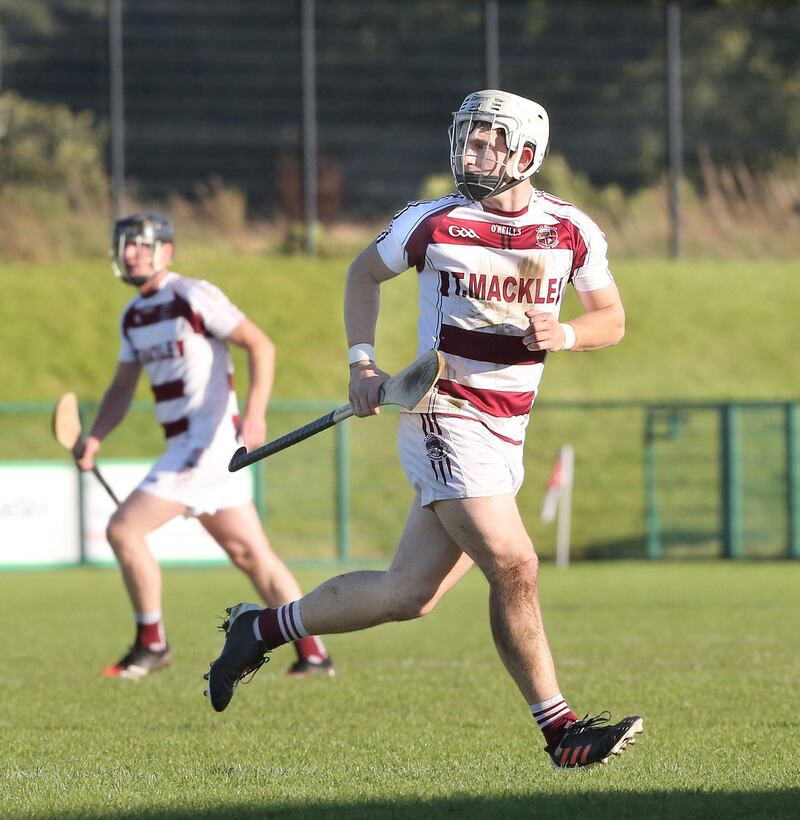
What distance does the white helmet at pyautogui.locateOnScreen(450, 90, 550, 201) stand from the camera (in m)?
5.25

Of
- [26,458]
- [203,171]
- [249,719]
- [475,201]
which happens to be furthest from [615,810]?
[203,171]

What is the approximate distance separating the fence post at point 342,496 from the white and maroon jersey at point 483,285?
41.0 ft

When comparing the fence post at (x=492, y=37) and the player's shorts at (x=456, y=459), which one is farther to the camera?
the fence post at (x=492, y=37)

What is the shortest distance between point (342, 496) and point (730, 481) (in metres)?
4.35

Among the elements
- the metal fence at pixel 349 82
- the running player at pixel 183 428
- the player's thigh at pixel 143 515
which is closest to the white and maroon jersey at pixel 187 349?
the running player at pixel 183 428

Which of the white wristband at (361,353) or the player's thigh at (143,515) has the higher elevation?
the white wristband at (361,353)

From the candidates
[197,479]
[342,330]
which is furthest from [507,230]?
[342,330]

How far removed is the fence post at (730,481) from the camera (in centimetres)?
1822

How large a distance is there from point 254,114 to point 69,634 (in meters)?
14.4

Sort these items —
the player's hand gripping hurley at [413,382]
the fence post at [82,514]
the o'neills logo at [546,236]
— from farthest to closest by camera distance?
the fence post at [82,514] → the o'neills logo at [546,236] → the player's hand gripping hurley at [413,382]

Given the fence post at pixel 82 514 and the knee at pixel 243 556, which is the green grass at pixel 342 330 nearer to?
the fence post at pixel 82 514

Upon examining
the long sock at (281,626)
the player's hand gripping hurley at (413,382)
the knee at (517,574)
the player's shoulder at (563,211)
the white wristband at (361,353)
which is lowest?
the long sock at (281,626)

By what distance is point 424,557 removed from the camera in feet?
17.9

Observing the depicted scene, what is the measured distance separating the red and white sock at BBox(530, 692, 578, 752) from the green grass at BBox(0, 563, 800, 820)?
120mm
